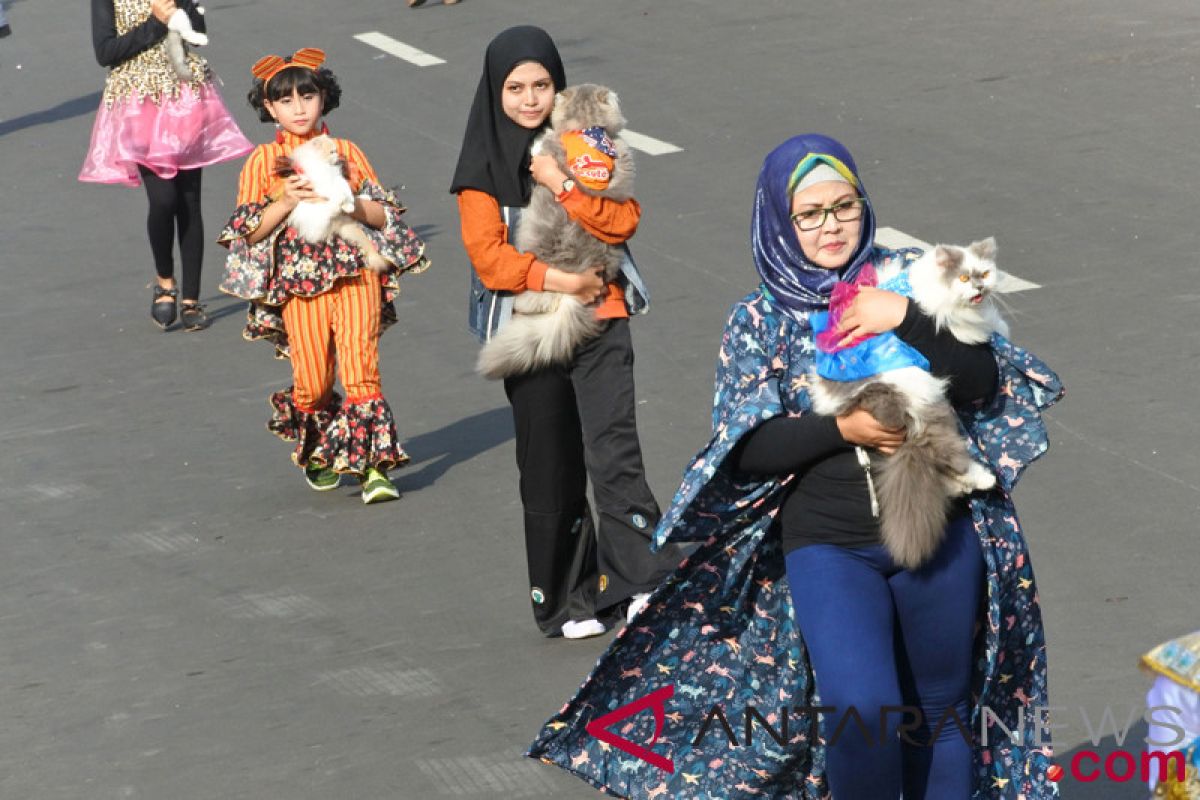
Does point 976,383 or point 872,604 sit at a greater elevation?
point 976,383

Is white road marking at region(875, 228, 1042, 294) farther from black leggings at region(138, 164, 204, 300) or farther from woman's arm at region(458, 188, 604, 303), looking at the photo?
woman's arm at region(458, 188, 604, 303)

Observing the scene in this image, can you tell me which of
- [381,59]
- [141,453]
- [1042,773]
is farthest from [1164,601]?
[381,59]

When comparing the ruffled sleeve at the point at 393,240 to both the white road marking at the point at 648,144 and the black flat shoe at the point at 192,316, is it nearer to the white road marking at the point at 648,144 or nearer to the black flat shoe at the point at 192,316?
the black flat shoe at the point at 192,316

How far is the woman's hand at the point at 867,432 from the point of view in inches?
190

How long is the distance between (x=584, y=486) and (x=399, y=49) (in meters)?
13.0

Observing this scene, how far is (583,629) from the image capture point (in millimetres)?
7414

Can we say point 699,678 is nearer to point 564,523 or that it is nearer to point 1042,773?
point 1042,773

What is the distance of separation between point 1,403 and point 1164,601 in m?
6.28

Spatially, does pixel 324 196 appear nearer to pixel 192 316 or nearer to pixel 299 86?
pixel 299 86

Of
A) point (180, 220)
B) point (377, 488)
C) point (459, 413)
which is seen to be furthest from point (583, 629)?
point (180, 220)

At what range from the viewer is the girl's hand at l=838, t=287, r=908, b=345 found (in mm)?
4820

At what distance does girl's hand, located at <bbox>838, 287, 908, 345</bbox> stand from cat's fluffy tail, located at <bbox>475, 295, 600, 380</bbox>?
94.6 inches

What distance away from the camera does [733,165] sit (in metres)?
14.2

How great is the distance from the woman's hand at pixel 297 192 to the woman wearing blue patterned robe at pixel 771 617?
3972mm
